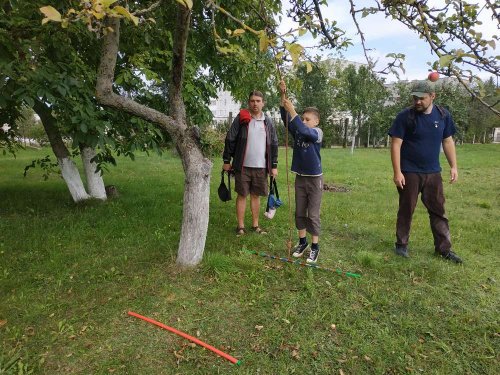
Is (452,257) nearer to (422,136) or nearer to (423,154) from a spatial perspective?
(423,154)

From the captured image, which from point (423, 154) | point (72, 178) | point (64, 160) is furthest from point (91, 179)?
point (423, 154)

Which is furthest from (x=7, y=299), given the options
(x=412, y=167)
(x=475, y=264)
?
(x=475, y=264)

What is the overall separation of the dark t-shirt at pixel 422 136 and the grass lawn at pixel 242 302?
1.18 m

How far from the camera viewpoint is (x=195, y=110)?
662 cm

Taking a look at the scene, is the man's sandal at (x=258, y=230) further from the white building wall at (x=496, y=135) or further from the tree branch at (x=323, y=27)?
the white building wall at (x=496, y=135)

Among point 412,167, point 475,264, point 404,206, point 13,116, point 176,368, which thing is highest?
point 13,116

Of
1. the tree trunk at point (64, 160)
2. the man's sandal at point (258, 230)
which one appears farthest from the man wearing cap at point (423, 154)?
the tree trunk at point (64, 160)

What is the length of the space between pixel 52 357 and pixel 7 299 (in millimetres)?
1187

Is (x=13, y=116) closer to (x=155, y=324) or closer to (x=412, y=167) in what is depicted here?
(x=155, y=324)

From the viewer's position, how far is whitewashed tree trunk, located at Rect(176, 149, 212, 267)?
150 inches

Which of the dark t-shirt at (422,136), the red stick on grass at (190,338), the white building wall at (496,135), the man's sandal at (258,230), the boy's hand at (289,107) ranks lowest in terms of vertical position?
the red stick on grass at (190,338)

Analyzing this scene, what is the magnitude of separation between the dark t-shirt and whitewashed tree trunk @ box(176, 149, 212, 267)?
2.27 meters

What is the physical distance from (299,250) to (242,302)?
1.25 m

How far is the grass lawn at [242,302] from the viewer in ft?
9.30
